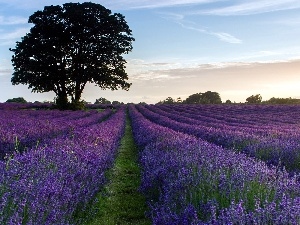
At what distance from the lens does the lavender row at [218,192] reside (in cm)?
356

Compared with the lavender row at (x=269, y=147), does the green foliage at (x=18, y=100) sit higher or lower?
higher

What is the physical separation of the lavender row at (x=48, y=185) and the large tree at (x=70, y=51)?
90.5ft

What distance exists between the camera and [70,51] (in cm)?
3534

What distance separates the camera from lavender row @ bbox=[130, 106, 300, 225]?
3561mm

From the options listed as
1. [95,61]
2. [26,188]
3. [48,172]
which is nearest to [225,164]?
[48,172]

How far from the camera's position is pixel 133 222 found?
5.66m

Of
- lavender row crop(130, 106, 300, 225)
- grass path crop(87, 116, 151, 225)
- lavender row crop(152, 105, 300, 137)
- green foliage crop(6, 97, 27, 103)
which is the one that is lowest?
grass path crop(87, 116, 151, 225)

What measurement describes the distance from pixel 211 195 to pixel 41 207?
1907 millimetres

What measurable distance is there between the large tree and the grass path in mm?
25396

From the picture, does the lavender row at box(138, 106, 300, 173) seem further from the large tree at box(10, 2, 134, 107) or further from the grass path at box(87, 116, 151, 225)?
the large tree at box(10, 2, 134, 107)

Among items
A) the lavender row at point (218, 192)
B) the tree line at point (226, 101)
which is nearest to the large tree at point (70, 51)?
the tree line at point (226, 101)

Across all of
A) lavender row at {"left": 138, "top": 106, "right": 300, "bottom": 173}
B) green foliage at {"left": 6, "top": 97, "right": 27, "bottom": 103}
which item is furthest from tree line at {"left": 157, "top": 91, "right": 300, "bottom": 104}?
lavender row at {"left": 138, "top": 106, "right": 300, "bottom": 173}

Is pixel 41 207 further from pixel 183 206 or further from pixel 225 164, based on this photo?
pixel 225 164

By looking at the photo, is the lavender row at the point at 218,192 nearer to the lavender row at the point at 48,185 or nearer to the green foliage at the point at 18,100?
the lavender row at the point at 48,185
